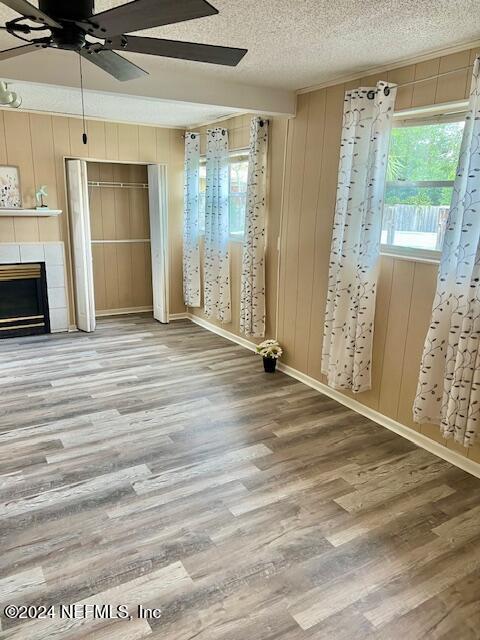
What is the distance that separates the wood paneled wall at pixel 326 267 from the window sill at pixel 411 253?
4cm

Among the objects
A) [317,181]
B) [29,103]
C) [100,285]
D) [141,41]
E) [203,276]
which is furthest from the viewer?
[100,285]

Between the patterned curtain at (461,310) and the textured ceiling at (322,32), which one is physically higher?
the textured ceiling at (322,32)

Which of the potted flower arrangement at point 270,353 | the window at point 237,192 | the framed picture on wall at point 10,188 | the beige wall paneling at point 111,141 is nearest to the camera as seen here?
the potted flower arrangement at point 270,353

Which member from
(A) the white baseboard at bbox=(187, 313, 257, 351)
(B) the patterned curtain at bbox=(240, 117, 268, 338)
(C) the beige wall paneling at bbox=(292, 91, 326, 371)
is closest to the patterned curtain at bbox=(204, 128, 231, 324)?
(A) the white baseboard at bbox=(187, 313, 257, 351)

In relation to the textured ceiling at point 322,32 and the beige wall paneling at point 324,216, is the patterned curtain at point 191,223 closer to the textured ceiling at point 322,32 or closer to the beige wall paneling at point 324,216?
the beige wall paneling at point 324,216

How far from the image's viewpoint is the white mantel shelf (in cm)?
510

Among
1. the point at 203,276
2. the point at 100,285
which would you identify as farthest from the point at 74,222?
the point at 203,276

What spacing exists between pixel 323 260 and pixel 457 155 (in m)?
1.35

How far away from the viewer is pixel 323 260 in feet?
12.8

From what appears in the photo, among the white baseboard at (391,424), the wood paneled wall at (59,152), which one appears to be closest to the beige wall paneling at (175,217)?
the wood paneled wall at (59,152)

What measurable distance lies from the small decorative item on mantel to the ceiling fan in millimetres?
3642

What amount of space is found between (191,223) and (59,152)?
1.78 m

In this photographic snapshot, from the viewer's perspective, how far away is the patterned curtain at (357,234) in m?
3.11

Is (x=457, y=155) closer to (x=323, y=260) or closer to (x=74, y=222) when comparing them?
(x=323, y=260)
